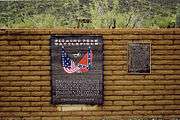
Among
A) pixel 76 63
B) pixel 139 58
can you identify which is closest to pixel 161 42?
pixel 139 58

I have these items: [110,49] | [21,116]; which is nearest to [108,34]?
[110,49]

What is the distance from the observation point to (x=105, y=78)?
24.8 ft

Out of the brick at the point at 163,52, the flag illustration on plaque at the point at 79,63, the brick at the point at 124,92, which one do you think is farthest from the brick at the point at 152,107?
the flag illustration on plaque at the point at 79,63

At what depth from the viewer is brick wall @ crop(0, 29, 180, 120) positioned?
24.8ft

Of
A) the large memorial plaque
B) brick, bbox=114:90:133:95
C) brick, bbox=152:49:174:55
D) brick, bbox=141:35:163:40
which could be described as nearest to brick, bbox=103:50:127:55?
the large memorial plaque

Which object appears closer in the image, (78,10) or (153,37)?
(153,37)

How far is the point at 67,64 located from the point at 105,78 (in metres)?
0.81

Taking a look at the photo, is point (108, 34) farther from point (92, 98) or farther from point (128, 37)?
point (92, 98)

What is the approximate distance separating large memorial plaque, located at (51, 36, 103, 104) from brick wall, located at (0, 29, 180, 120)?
0.13 meters

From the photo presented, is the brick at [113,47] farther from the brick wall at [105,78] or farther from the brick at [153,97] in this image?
the brick at [153,97]

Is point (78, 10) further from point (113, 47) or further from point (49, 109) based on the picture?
point (49, 109)

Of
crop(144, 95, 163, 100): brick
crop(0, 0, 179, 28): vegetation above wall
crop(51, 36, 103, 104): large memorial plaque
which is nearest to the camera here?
crop(51, 36, 103, 104): large memorial plaque

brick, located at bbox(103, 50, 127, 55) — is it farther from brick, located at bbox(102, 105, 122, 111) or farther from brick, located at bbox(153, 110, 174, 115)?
brick, located at bbox(153, 110, 174, 115)

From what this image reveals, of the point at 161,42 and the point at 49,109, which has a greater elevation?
the point at 161,42
